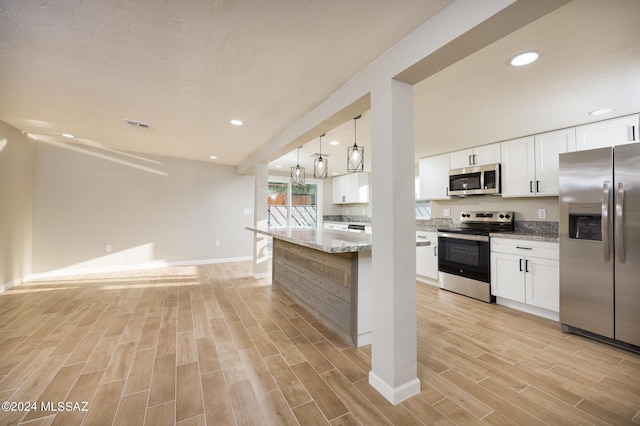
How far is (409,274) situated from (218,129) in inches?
119

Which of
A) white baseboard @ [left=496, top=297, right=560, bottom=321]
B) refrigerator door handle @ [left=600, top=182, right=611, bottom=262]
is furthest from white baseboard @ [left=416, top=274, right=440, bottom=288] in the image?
refrigerator door handle @ [left=600, top=182, right=611, bottom=262]

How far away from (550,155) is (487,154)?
2.51 ft

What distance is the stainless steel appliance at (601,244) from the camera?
2.24 m

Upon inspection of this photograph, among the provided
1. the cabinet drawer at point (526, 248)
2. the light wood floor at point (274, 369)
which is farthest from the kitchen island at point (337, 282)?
the cabinet drawer at point (526, 248)

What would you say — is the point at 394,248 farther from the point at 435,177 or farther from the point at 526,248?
the point at 435,177

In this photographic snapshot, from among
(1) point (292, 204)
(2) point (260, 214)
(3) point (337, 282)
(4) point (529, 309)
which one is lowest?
(4) point (529, 309)

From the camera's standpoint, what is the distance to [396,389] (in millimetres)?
1595

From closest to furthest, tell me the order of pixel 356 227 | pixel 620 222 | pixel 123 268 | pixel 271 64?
pixel 271 64 < pixel 620 222 < pixel 123 268 < pixel 356 227

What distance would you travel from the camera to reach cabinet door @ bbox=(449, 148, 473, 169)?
13.5ft

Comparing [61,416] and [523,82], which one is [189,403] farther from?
[523,82]

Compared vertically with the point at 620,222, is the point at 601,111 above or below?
above

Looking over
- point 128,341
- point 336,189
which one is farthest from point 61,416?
point 336,189

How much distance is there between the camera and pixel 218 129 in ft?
11.3

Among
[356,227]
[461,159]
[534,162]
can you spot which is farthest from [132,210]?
[534,162]
